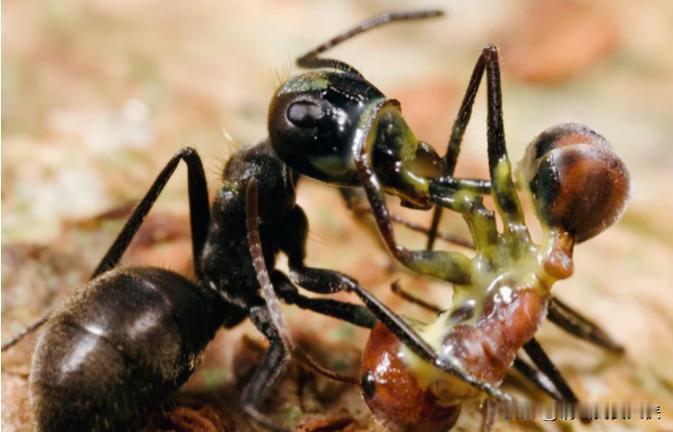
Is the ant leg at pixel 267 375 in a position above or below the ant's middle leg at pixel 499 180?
below

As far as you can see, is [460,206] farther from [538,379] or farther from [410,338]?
[538,379]

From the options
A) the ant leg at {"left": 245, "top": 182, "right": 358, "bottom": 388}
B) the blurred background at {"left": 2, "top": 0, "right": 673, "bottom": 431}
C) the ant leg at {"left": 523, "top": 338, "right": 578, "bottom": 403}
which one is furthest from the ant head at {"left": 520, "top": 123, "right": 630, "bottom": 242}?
the ant leg at {"left": 245, "top": 182, "right": 358, "bottom": 388}

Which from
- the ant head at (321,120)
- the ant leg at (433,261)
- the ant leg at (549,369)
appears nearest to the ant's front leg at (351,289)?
the ant leg at (433,261)

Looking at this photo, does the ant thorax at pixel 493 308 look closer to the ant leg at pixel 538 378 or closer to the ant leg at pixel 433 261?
the ant leg at pixel 433 261

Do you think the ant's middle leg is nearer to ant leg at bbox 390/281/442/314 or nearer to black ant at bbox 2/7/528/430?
black ant at bbox 2/7/528/430

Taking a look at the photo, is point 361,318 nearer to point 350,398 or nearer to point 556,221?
point 350,398

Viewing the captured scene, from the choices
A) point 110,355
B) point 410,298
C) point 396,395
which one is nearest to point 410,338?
point 396,395
